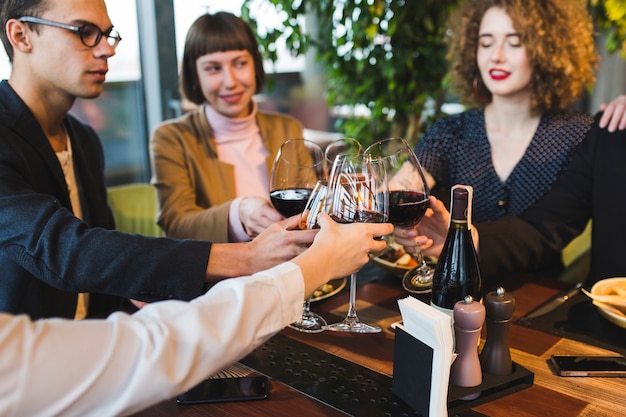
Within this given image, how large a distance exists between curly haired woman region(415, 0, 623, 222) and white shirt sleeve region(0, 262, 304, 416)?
137 cm

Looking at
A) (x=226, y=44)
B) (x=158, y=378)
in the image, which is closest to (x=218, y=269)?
(x=158, y=378)

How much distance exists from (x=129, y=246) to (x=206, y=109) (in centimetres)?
111

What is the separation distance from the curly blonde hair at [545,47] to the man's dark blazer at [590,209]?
19 cm

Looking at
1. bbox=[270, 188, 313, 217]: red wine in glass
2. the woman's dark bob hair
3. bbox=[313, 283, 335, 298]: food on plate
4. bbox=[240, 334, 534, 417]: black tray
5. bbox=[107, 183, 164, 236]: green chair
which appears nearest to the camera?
bbox=[240, 334, 534, 417]: black tray

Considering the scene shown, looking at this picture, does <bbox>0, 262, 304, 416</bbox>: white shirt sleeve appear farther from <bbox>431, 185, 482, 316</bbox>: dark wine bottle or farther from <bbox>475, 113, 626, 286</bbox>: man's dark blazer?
<bbox>475, 113, 626, 286</bbox>: man's dark blazer

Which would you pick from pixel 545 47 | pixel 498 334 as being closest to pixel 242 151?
pixel 545 47

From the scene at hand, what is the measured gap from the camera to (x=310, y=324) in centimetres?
131

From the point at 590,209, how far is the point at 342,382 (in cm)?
125

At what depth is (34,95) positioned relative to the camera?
1592mm

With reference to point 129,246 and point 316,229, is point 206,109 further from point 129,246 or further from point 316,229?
point 316,229

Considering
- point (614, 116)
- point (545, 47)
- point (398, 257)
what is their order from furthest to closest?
1. point (545, 47)
2. point (614, 116)
3. point (398, 257)

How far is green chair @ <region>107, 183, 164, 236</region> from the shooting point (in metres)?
2.40

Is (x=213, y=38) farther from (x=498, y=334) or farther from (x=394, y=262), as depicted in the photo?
(x=498, y=334)

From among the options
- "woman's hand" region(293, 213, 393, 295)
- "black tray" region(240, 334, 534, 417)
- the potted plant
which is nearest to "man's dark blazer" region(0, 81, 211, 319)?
"black tray" region(240, 334, 534, 417)
